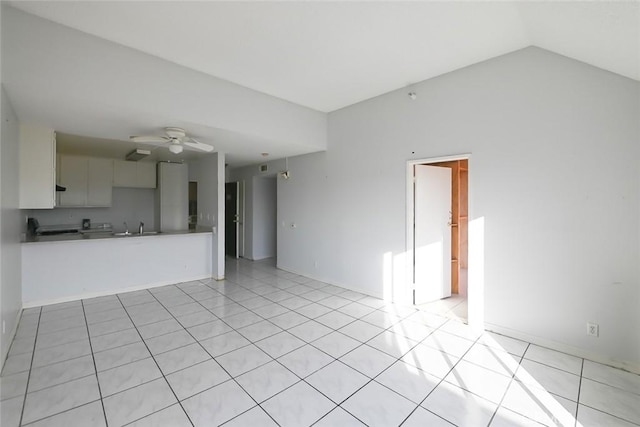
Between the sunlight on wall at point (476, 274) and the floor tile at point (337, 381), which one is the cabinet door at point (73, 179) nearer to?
the floor tile at point (337, 381)

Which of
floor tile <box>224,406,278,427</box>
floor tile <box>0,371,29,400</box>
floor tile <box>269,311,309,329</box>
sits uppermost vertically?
floor tile <box>0,371,29,400</box>

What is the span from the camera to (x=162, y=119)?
3230 millimetres

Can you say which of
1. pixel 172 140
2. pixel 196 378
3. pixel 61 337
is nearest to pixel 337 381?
pixel 196 378

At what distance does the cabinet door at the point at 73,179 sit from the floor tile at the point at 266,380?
18.9ft

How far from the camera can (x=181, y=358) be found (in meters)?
2.50

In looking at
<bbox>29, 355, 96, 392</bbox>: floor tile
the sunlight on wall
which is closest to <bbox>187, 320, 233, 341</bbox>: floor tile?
<bbox>29, 355, 96, 392</bbox>: floor tile

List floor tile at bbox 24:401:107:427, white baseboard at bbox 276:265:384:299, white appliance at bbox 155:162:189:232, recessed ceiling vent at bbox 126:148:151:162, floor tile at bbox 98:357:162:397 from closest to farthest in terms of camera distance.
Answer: floor tile at bbox 24:401:107:427, floor tile at bbox 98:357:162:397, white baseboard at bbox 276:265:384:299, recessed ceiling vent at bbox 126:148:151:162, white appliance at bbox 155:162:189:232

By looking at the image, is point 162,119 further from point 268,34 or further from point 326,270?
point 326,270

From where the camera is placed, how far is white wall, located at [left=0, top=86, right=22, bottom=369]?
91.7 inches

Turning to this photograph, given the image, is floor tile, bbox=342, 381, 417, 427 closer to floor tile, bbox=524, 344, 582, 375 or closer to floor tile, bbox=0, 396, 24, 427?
floor tile, bbox=524, 344, 582, 375

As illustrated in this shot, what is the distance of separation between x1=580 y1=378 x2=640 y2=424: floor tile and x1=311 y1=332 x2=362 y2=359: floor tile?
1.78m

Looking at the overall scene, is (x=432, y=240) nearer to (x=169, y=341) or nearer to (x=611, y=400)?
(x=611, y=400)

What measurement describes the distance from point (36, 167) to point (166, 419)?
367cm

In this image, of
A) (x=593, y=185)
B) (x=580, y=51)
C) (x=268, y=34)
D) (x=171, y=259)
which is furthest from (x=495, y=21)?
(x=171, y=259)
